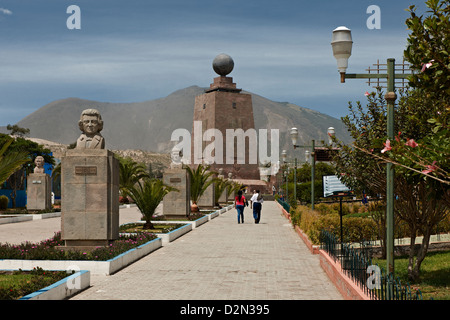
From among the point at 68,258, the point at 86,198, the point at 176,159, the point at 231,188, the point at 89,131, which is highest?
the point at 89,131

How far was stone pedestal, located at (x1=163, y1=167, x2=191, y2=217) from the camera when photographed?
25188mm

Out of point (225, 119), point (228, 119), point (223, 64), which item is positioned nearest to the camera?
point (225, 119)

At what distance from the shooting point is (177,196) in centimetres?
2527

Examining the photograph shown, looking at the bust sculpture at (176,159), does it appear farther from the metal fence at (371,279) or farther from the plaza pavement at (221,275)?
the metal fence at (371,279)

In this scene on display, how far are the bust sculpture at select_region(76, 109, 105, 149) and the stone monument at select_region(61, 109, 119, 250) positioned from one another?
1.4 inches

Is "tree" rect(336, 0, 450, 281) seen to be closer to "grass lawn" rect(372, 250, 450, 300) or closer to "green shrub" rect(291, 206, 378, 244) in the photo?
"grass lawn" rect(372, 250, 450, 300)

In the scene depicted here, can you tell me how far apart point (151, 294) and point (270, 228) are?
572 inches

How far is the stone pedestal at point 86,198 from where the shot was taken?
43.3 ft

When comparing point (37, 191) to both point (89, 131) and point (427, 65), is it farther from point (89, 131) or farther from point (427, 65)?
point (427, 65)

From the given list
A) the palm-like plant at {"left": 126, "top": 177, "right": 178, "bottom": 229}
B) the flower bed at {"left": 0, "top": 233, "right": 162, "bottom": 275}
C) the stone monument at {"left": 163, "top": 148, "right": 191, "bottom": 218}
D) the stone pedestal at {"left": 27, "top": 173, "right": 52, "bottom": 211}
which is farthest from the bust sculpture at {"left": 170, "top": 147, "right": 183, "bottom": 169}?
the flower bed at {"left": 0, "top": 233, "right": 162, "bottom": 275}

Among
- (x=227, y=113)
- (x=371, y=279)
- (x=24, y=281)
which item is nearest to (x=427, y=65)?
(x=371, y=279)

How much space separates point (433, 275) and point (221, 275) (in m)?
4.46

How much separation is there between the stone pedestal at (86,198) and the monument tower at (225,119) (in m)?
75.8
